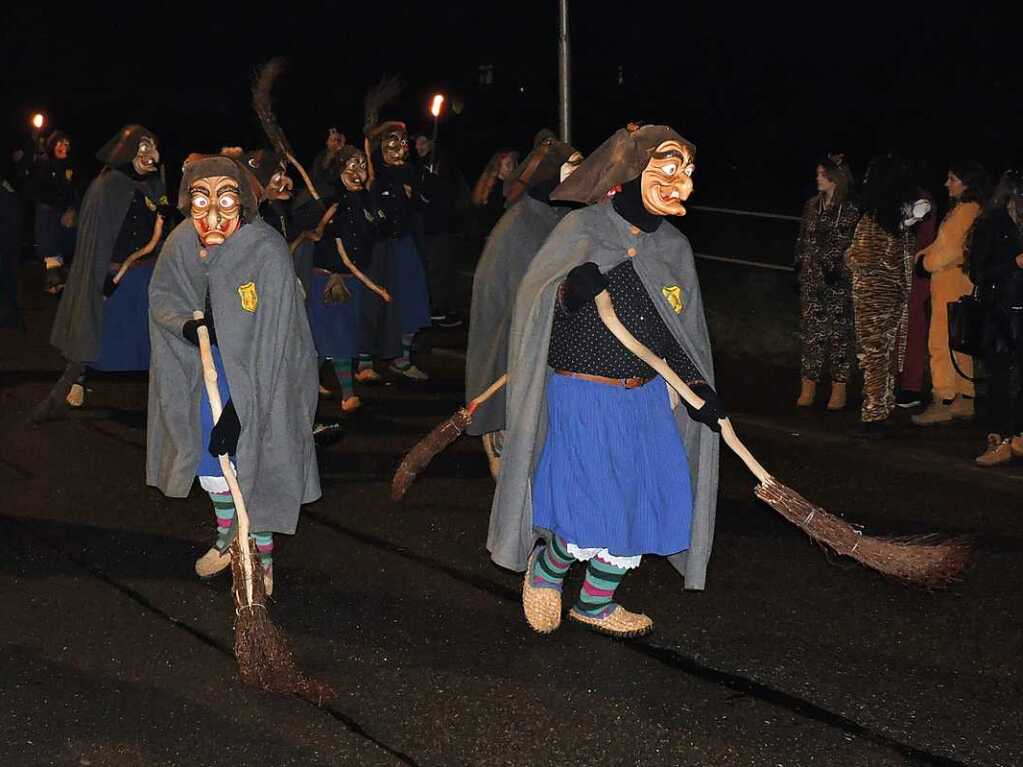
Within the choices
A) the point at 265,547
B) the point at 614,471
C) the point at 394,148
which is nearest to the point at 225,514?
the point at 265,547

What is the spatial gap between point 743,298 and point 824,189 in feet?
11.6

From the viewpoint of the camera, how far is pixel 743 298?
46.4 ft

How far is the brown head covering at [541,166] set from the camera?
852 centimetres

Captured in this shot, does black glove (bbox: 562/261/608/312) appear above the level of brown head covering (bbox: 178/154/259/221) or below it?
below

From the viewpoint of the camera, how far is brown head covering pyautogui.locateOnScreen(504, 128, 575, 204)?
8523mm

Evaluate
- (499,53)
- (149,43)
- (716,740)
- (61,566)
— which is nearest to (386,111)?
(499,53)

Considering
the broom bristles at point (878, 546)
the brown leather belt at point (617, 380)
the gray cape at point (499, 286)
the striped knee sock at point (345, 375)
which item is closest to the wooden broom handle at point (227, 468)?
the brown leather belt at point (617, 380)

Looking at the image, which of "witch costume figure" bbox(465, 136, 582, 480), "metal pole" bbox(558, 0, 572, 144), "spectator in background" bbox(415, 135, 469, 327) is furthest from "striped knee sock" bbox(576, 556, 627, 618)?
"spectator in background" bbox(415, 135, 469, 327)

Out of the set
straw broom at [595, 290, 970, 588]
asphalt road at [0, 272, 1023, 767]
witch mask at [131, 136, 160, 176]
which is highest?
witch mask at [131, 136, 160, 176]

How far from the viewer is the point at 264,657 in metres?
5.93

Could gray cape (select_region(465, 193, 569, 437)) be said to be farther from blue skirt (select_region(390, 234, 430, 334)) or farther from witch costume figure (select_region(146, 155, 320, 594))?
blue skirt (select_region(390, 234, 430, 334))

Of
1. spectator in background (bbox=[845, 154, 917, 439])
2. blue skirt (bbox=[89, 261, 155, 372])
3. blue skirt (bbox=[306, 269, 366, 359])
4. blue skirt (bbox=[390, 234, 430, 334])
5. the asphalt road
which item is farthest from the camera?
blue skirt (bbox=[390, 234, 430, 334])

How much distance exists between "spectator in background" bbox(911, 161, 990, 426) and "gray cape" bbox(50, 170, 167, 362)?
16.3 feet

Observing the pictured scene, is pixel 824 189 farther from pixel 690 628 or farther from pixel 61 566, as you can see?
pixel 61 566
